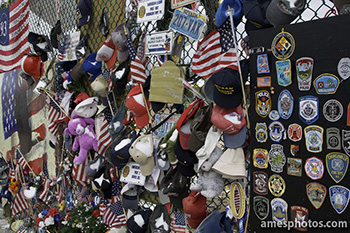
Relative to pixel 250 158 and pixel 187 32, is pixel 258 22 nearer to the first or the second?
pixel 187 32

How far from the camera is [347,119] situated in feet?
5.50

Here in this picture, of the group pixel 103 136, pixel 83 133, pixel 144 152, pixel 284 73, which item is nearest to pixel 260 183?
pixel 284 73

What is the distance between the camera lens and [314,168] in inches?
70.6

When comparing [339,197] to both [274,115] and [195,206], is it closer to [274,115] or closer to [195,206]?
[274,115]

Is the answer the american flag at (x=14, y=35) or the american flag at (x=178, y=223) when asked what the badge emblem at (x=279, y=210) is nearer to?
the american flag at (x=178, y=223)

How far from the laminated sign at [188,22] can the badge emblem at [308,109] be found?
3.12 ft

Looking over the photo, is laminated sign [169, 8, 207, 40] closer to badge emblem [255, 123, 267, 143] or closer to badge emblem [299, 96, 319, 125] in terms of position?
badge emblem [255, 123, 267, 143]

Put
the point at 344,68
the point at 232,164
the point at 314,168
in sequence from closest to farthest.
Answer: the point at 344,68, the point at 314,168, the point at 232,164

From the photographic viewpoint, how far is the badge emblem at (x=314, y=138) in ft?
5.83

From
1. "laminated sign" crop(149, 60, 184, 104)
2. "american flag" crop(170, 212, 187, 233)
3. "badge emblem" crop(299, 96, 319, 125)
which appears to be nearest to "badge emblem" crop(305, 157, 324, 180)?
"badge emblem" crop(299, 96, 319, 125)

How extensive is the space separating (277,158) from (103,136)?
2057 millimetres

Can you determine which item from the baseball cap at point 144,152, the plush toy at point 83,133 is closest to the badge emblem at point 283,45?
the baseball cap at point 144,152

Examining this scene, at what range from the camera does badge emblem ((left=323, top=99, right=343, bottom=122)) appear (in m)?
1.70

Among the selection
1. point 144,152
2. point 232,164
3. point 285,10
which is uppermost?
point 285,10
